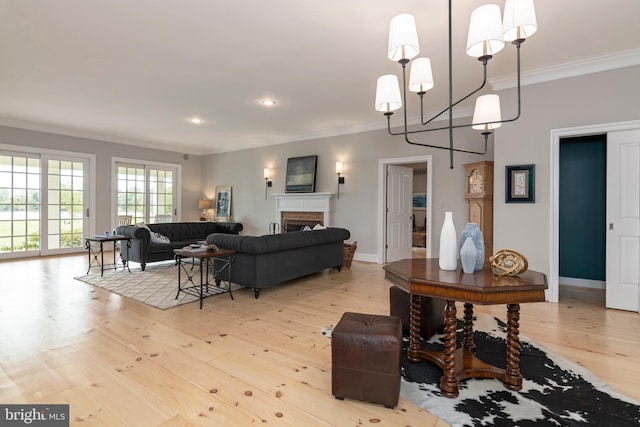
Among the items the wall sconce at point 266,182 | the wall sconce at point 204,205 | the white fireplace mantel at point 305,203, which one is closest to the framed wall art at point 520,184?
the white fireplace mantel at point 305,203

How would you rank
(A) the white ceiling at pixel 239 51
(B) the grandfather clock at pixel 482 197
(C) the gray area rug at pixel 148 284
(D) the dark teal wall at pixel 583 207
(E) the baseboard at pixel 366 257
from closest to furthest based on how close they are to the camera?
1. (A) the white ceiling at pixel 239 51
2. (C) the gray area rug at pixel 148 284
3. (D) the dark teal wall at pixel 583 207
4. (B) the grandfather clock at pixel 482 197
5. (E) the baseboard at pixel 366 257

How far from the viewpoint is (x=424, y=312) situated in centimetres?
277

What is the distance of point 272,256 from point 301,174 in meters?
3.58

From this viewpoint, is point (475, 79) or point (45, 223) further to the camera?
point (45, 223)

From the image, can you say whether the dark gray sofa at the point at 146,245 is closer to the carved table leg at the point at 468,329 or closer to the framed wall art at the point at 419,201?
the carved table leg at the point at 468,329

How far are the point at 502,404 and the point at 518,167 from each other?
3.13 meters

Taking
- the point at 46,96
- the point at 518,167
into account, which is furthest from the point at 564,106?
the point at 46,96

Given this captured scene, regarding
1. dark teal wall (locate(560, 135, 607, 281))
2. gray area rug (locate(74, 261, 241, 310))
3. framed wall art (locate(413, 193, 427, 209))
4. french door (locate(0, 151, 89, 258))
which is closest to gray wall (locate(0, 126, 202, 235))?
french door (locate(0, 151, 89, 258))

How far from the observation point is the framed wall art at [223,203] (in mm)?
8887

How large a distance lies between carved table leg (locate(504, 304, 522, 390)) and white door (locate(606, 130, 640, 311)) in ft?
8.59

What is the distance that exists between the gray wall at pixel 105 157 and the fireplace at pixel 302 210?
3.10 meters

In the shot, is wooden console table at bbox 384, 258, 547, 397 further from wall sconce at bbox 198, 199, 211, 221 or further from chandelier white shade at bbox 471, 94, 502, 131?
wall sconce at bbox 198, 199, 211, 221

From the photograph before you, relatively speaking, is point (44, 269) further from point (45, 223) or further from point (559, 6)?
point (559, 6)

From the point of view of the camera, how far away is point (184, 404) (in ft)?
6.06
